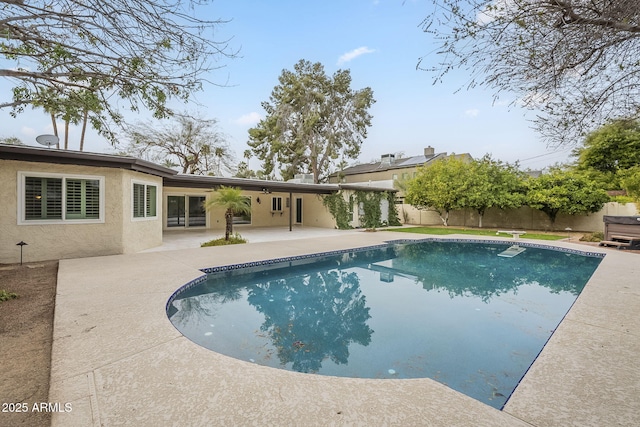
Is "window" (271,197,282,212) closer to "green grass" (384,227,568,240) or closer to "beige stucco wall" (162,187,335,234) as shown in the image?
"beige stucco wall" (162,187,335,234)

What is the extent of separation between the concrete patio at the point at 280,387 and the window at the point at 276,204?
15.7 m

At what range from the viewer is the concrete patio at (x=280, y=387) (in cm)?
212

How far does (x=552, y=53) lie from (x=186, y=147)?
80.1ft

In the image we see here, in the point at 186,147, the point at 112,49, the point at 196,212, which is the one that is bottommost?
Answer: the point at 196,212

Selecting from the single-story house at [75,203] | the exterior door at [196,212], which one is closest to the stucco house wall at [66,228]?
the single-story house at [75,203]

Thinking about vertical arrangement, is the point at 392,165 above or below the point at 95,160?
above

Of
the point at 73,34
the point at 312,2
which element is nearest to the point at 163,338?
the point at 73,34

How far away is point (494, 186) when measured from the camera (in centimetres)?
1686

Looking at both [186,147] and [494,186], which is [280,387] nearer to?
[494,186]

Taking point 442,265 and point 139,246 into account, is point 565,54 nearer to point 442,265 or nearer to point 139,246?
point 442,265

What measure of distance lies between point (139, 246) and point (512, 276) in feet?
36.5

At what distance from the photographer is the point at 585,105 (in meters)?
3.66

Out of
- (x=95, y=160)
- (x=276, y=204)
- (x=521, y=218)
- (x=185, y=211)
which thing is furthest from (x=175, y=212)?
(x=521, y=218)

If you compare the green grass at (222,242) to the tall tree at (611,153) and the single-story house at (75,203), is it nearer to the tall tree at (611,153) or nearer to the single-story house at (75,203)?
the single-story house at (75,203)
